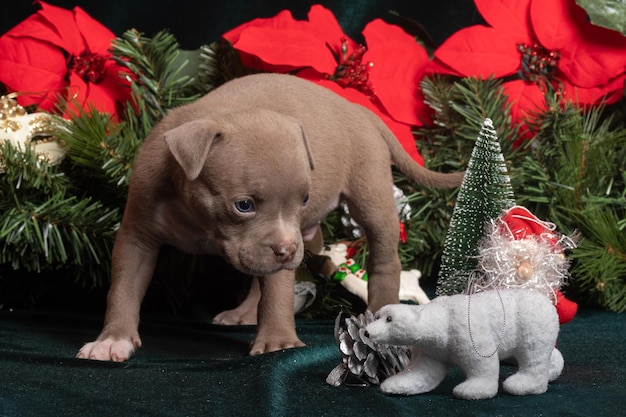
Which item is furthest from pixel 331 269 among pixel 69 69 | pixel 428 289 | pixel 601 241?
pixel 69 69

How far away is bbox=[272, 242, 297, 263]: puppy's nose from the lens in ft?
8.70

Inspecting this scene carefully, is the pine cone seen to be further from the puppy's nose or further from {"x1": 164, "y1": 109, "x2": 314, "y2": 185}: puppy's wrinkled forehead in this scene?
{"x1": 164, "y1": 109, "x2": 314, "y2": 185}: puppy's wrinkled forehead

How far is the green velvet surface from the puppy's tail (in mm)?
669

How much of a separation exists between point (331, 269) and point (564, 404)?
4.77 feet

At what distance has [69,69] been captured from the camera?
3.68 m

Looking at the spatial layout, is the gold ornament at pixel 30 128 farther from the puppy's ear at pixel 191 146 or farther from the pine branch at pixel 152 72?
the puppy's ear at pixel 191 146

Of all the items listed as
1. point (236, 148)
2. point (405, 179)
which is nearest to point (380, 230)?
point (405, 179)

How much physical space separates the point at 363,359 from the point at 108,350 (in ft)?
2.76

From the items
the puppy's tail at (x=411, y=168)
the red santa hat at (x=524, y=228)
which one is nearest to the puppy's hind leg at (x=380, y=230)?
the puppy's tail at (x=411, y=168)

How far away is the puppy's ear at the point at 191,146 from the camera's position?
2611 millimetres

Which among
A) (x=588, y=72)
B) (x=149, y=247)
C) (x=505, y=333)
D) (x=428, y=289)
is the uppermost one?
(x=588, y=72)

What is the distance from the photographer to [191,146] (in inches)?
103

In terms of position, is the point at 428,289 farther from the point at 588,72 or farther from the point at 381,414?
the point at 381,414

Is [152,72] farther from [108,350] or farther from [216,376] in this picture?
[216,376]
